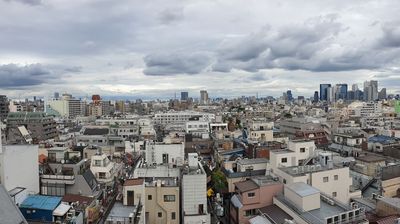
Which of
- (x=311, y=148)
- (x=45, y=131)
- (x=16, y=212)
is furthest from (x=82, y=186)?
(x=45, y=131)

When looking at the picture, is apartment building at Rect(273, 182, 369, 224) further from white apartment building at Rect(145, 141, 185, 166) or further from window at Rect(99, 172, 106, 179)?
window at Rect(99, 172, 106, 179)

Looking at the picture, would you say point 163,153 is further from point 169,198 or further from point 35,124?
point 35,124

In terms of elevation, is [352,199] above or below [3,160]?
below

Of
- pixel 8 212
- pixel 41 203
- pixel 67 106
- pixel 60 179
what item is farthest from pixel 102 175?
pixel 67 106

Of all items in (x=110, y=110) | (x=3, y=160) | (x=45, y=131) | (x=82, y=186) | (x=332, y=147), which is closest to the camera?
(x=3, y=160)

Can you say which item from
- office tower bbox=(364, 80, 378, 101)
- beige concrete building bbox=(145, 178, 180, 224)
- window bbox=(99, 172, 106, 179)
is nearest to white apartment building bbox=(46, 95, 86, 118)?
window bbox=(99, 172, 106, 179)

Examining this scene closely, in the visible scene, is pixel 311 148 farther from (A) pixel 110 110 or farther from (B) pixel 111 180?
(A) pixel 110 110

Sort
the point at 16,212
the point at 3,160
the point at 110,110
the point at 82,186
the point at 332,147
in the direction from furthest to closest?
1. the point at 110,110
2. the point at 332,147
3. the point at 82,186
4. the point at 3,160
5. the point at 16,212
